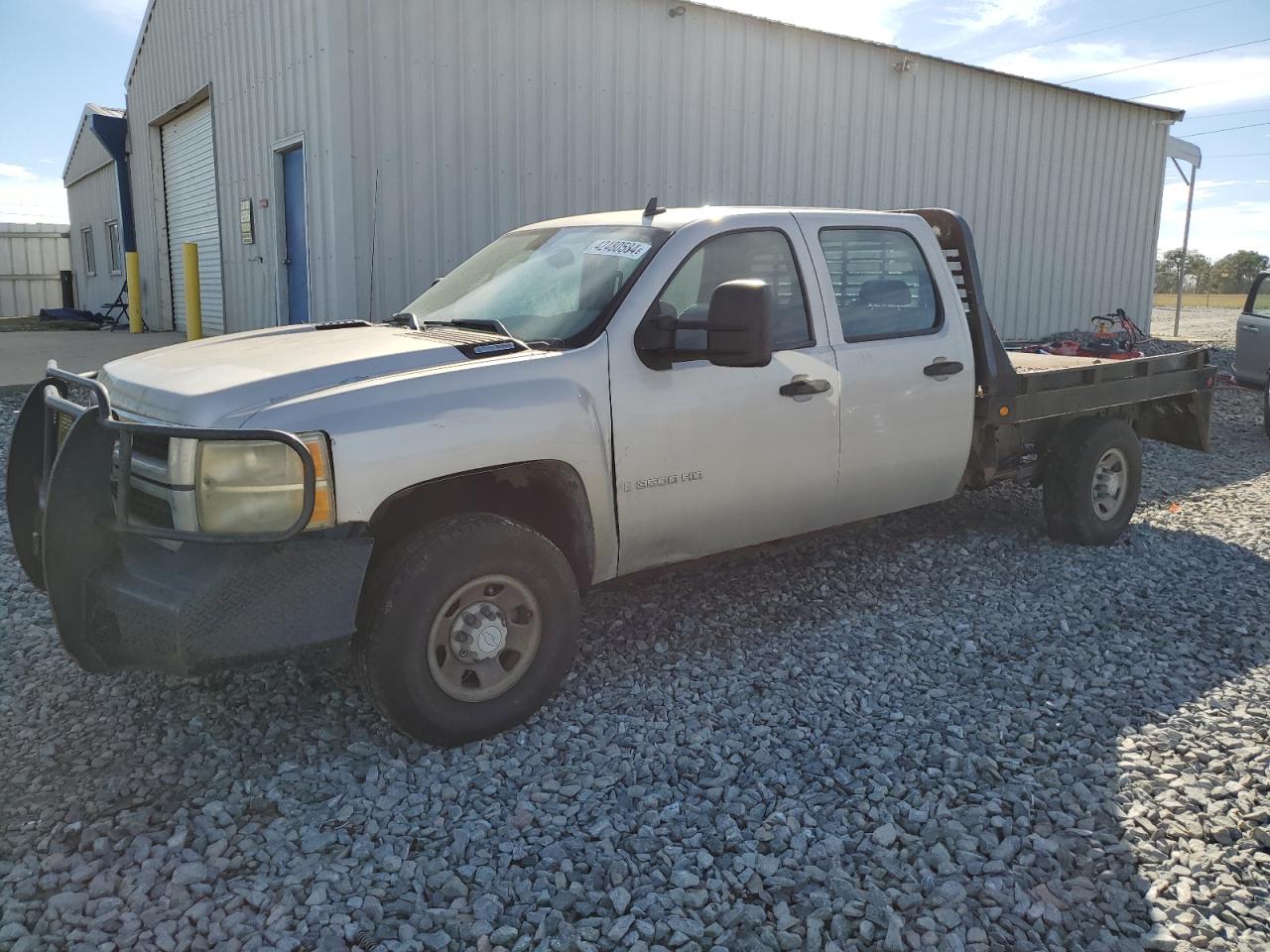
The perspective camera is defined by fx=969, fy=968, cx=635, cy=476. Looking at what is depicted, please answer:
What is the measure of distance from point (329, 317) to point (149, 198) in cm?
1057

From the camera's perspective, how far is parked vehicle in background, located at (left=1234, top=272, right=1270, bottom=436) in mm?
10523

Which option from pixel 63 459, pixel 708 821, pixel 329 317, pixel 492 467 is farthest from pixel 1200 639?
pixel 329 317

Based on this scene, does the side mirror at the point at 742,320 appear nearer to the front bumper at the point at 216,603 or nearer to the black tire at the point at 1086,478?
the front bumper at the point at 216,603

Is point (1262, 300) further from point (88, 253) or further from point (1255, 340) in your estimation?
point (88, 253)

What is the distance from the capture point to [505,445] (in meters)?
Result: 3.35

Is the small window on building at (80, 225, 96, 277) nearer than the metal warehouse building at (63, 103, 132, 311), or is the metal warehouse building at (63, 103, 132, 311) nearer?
the metal warehouse building at (63, 103, 132, 311)

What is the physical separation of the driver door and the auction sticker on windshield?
0.16 m

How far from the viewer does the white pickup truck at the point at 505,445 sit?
9.73 ft

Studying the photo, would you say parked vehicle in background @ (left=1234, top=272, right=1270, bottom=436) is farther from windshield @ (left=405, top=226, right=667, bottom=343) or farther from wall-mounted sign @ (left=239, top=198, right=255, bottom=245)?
wall-mounted sign @ (left=239, top=198, right=255, bottom=245)

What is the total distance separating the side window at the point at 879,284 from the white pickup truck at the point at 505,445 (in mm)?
15

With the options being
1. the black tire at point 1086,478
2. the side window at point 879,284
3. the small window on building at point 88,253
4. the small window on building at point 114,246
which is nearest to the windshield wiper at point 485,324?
the side window at point 879,284

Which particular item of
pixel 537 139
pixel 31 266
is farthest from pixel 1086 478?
pixel 31 266

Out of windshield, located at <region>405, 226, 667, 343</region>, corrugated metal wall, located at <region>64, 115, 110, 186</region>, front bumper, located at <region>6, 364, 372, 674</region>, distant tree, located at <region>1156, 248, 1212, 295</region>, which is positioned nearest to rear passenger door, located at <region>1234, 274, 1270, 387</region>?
windshield, located at <region>405, 226, 667, 343</region>

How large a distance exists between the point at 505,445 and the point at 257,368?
0.89 metres
